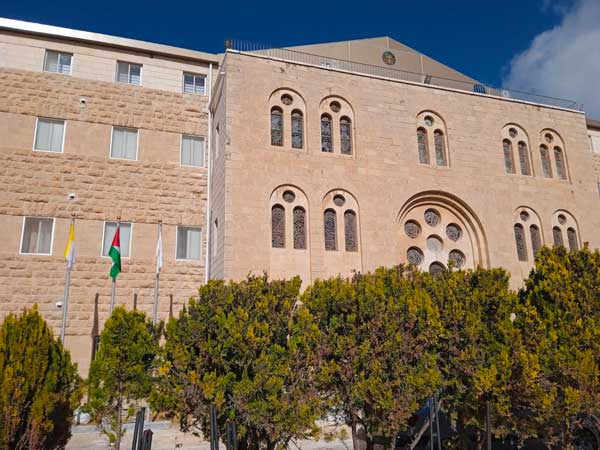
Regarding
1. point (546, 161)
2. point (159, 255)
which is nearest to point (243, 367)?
point (159, 255)

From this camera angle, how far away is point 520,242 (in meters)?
17.3

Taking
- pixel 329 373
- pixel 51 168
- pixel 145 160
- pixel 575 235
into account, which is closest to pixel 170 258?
pixel 145 160

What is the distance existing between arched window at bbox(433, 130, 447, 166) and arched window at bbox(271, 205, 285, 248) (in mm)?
6069

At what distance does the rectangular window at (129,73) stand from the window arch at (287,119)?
508 centimetres

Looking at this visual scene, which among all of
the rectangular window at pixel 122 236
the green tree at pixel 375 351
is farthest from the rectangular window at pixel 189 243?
the green tree at pixel 375 351

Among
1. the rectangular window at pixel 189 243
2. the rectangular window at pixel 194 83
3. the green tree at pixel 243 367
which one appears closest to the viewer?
the green tree at pixel 243 367

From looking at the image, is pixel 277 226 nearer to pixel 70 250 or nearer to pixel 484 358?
pixel 70 250

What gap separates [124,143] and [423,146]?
10.0 m

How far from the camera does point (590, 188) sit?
1883cm

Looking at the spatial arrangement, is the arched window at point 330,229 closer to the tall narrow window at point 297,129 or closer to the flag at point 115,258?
the tall narrow window at point 297,129

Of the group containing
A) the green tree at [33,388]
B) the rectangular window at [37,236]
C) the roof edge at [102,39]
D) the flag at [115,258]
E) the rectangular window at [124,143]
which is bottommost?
the green tree at [33,388]

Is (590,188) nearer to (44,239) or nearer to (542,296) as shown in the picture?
(542,296)

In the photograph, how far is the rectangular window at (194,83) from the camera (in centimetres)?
1798

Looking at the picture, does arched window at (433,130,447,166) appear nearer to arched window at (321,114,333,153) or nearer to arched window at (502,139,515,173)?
arched window at (502,139,515,173)
